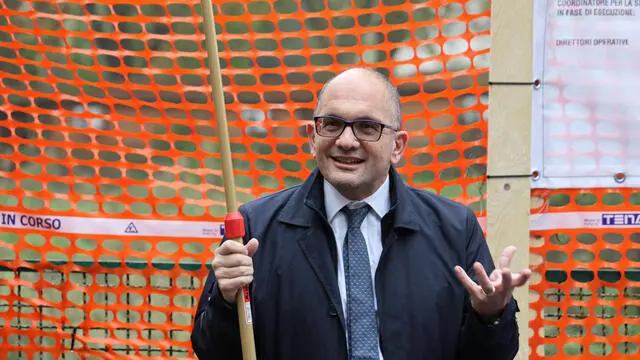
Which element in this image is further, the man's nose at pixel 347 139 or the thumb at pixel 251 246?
the man's nose at pixel 347 139

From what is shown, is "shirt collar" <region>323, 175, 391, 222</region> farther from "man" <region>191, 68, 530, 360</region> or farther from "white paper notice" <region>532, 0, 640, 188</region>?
"white paper notice" <region>532, 0, 640, 188</region>

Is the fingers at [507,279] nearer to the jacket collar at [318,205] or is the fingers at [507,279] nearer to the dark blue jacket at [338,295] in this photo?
the dark blue jacket at [338,295]

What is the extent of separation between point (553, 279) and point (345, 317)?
6.90 feet

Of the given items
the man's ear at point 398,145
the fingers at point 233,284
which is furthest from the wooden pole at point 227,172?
the man's ear at point 398,145

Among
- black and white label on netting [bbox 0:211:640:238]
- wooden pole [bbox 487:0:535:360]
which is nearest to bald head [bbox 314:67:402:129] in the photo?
wooden pole [bbox 487:0:535:360]

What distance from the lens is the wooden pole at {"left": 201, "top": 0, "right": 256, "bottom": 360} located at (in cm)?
245

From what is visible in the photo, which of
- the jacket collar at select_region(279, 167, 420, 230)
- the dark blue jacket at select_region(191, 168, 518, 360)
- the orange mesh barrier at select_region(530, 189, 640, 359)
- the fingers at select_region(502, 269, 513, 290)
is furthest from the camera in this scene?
the orange mesh barrier at select_region(530, 189, 640, 359)

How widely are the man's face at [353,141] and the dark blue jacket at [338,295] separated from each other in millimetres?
133

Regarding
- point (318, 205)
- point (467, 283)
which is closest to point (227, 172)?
point (318, 205)

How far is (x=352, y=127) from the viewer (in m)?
2.65

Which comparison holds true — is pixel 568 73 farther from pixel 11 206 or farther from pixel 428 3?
pixel 11 206

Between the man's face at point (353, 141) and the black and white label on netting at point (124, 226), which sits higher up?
the man's face at point (353, 141)

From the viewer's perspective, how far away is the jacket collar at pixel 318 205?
2.71 m

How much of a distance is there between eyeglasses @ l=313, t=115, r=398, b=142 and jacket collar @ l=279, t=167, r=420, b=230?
0.19 m
